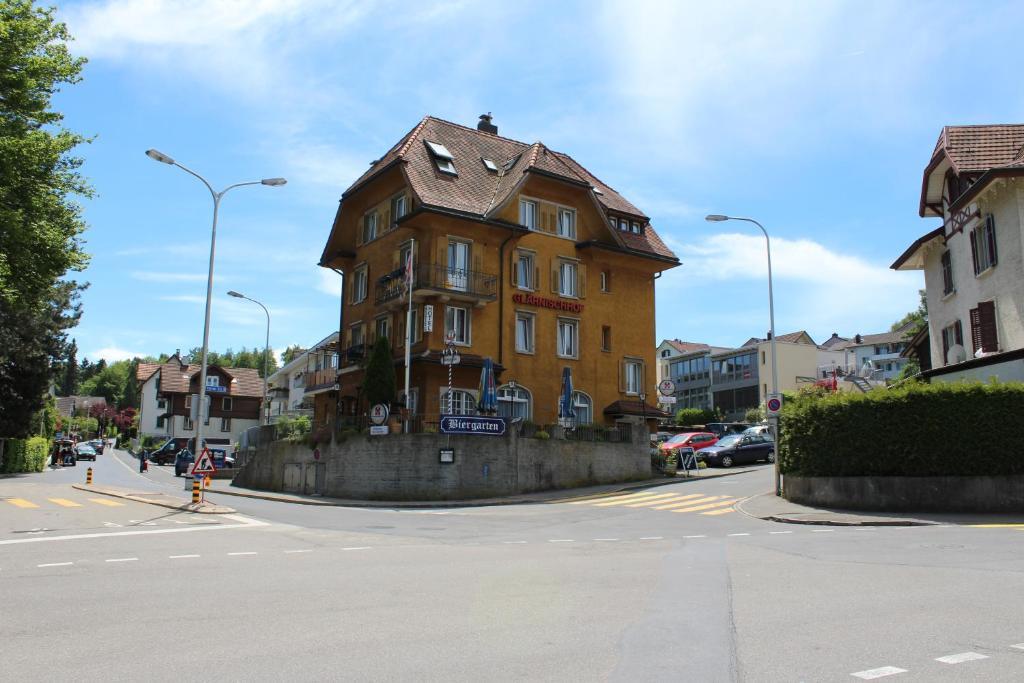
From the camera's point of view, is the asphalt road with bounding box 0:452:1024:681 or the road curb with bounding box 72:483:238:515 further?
the road curb with bounding box 72:483:238:515

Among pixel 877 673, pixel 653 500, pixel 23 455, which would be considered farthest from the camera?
pixel 23 455

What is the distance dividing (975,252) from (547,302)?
1747 centimetres

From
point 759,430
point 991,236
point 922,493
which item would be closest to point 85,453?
point 759,430

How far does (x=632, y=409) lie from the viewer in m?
38.5

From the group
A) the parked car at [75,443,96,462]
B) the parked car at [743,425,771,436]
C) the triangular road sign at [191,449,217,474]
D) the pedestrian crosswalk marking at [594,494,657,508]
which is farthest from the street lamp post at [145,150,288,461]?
the parked car at [75,443,96,462]

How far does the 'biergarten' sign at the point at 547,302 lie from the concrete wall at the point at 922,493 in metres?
16.9

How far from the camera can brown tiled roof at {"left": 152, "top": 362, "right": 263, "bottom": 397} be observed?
85188mm

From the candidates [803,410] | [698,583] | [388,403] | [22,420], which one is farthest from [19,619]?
[22,420]

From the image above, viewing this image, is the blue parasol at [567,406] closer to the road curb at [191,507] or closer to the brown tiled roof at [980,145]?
the road curb at [191,507]

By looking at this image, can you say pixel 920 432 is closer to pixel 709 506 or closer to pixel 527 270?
pixel 709 506

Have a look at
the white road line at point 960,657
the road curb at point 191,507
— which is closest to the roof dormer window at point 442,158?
the road curb at point 191,507

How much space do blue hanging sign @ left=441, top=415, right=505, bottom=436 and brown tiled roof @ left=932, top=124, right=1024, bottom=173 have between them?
18.5 metres

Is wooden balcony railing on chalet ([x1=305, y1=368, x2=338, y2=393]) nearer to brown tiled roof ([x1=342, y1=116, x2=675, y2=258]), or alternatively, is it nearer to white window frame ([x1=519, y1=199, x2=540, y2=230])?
brown tiled roof ([x1=342, y1=116, x2=675, y2=258])

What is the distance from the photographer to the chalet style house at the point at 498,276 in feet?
111
